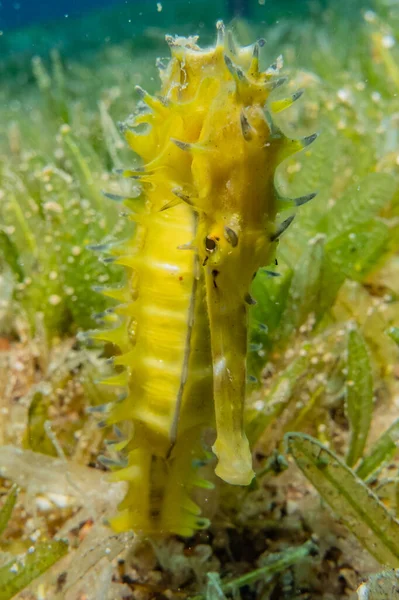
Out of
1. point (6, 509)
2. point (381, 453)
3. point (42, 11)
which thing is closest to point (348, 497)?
point (381, 453)

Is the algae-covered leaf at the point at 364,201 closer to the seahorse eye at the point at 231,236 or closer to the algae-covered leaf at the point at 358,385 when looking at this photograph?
the algae-covered leaf at the point at 358,385

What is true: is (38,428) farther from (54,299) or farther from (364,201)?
(364,201)

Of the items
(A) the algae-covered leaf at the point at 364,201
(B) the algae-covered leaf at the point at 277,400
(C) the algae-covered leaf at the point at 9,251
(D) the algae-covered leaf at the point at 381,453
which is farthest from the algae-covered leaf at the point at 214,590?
(C) the algae-covered leaf at the point at 9,251

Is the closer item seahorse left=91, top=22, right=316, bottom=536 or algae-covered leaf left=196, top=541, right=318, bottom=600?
seahorse left=91, top=22, right=316, bottom=536

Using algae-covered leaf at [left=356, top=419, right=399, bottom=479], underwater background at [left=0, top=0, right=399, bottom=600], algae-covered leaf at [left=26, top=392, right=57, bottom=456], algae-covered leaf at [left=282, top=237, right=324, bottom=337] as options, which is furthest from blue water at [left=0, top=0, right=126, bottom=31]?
algae-covered leaf at [left=356, top=419, right=399, bottom=479]

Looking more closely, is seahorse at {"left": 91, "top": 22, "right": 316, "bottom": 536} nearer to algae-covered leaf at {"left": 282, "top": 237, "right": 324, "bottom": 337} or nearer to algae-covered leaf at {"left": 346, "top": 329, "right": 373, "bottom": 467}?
algae-covered leaf at {"left": 346, "top": 329, "right": 373, "bottom": 467}

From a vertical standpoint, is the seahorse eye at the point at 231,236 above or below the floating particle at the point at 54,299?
above
